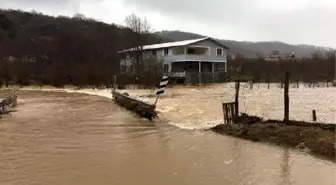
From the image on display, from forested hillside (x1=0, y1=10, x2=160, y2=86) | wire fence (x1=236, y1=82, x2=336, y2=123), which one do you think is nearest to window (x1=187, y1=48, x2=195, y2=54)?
forested hillside (x1=0, y1=10, x2=160, y2=86)

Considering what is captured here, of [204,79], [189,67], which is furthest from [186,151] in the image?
[189,67]

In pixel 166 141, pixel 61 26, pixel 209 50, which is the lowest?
pixel 166 141

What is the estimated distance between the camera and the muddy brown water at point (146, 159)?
9422 millimetres

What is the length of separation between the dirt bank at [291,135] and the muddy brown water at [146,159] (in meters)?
0.42

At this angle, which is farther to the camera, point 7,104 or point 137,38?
point 137,38

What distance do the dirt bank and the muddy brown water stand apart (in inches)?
16.6

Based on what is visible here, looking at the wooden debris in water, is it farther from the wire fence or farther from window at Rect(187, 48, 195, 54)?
window at Rect(187, 48, 195, 54)

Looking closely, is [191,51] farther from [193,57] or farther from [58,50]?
[58,50]

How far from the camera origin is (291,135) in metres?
13.0

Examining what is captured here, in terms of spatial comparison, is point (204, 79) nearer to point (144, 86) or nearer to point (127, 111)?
point (144, 86)

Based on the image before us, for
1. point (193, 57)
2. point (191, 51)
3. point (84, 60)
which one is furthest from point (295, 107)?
point (84, 60)

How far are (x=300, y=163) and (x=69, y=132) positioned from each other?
9.18 meters

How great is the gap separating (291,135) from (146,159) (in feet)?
14.3

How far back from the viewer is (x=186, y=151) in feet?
41.3
